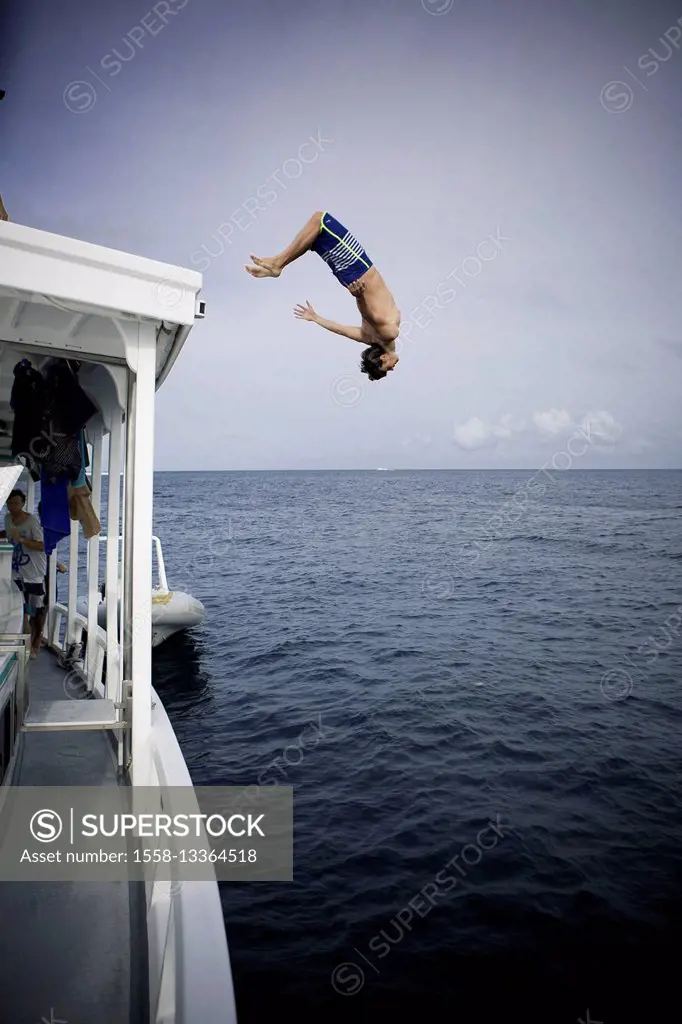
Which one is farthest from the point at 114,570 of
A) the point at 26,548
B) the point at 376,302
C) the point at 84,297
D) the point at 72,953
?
the point at 376,302

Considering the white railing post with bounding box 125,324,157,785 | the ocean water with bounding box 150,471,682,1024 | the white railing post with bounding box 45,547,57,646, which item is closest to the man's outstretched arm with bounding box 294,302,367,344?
the white railing post with bounding box 125,324,157,785

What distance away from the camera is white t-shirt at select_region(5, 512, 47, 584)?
788 centimetres

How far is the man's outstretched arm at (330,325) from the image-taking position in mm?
4168

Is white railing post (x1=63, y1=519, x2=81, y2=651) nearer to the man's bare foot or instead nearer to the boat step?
the boat step

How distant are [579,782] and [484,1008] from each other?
4563mm

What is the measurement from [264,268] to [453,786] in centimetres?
833

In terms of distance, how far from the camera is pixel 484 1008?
18.5 feet

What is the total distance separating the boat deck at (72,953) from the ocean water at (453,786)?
286 cm

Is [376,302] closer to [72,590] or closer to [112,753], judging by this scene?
[112,753]

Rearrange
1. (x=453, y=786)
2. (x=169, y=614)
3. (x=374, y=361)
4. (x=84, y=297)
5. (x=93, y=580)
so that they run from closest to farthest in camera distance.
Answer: (x=84, y=297), (x=374, y=361), (x=93, y=580), (x=453, y=786), (x=169, y=614)

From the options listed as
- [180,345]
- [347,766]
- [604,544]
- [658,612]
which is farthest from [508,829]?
[604,544]

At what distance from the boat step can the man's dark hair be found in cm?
314

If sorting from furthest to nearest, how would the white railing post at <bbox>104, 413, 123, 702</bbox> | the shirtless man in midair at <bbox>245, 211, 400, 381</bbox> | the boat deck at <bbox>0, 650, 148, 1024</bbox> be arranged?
the white railing post at <bbox>104, 413, 123, 702</bbox>, the shirtless man in midair at <bbox>245, 211, 400, 381</bbox>, the boat deck at <bbox>0, 650, 148, 1024</bbox>

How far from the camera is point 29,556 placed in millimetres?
7973
